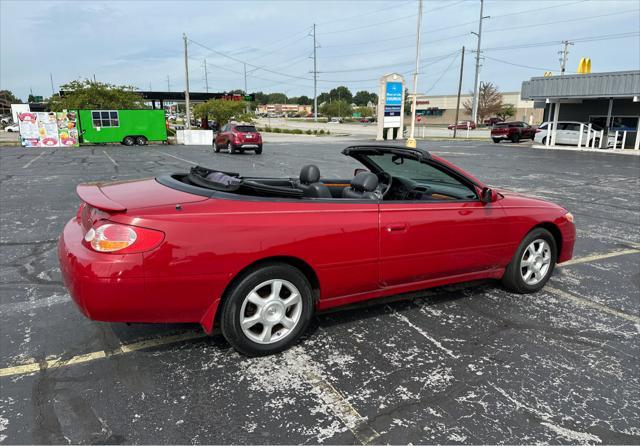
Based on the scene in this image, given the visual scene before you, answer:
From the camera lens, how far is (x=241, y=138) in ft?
76.1

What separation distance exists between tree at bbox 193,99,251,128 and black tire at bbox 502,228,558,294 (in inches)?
1997

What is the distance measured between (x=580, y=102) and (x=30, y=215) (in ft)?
110

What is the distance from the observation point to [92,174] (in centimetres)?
1436

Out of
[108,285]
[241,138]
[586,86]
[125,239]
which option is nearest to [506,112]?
[586,86]

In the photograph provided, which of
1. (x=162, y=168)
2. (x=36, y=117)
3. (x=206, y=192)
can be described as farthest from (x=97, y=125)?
(x=206, y=192)

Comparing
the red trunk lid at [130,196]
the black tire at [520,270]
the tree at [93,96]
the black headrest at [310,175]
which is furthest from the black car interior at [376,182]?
the tree at [93,96]

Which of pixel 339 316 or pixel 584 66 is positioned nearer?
pixel 339 316

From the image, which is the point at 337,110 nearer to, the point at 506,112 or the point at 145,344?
the point at 506,112

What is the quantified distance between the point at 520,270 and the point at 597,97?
27.5m

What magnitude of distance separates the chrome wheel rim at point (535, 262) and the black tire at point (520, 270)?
0.03 metres

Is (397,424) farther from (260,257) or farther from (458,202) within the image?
(458,202)

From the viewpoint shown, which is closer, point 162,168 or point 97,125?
point 162,168

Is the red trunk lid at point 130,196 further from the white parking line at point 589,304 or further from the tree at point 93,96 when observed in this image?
the tree at point 93,96

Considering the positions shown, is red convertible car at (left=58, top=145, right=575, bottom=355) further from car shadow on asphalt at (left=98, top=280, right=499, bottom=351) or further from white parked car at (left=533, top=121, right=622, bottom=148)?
white parked car at (left=533, top=121, right=622, bottom=148)
